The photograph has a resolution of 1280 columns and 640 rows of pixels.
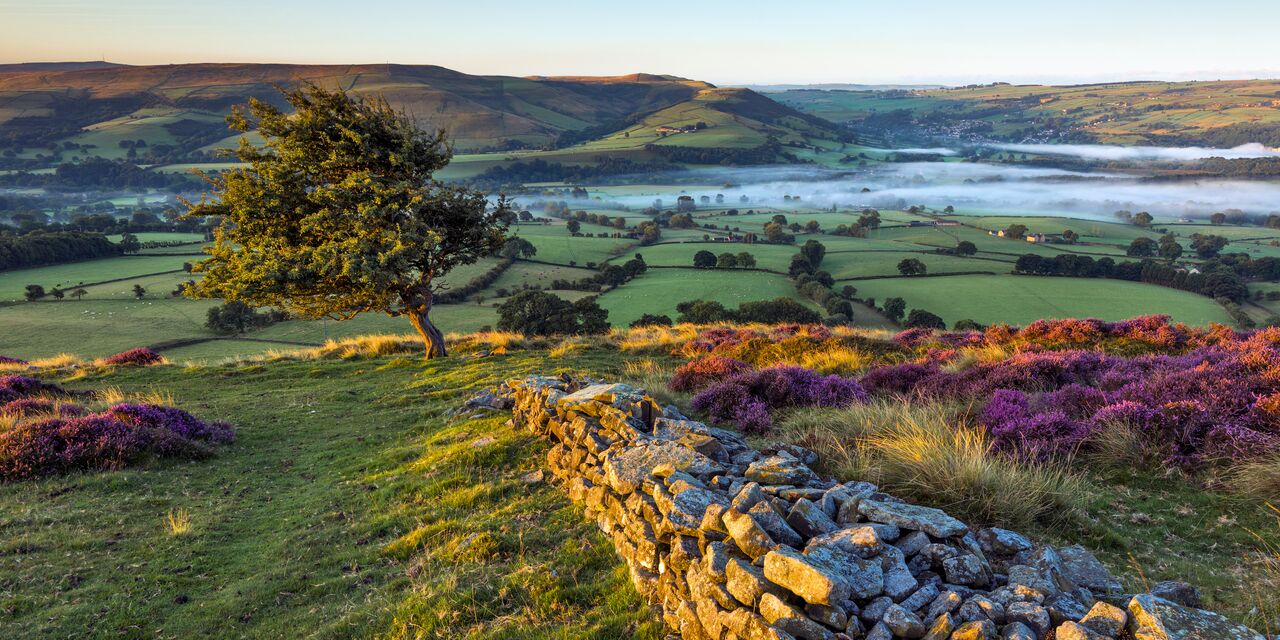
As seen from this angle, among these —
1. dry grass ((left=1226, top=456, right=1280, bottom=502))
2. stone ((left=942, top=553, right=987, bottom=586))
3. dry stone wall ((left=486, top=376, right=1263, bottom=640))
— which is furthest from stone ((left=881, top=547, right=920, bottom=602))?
dry grass ((left=1226, top=456, right=1280, bottom=502))

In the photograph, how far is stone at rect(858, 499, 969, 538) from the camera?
5.67m

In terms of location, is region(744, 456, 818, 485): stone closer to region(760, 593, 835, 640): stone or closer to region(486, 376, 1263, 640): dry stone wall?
region(486, 376, 1263, 640): dry stone wall

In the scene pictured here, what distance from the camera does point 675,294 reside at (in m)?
73.8

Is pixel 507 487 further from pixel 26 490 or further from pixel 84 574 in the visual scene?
Answer: pixel 26 490

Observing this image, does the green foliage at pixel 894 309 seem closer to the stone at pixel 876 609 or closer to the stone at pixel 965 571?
the stone at pixel 965 571

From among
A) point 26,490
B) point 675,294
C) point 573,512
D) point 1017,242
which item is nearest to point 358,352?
point 26,490

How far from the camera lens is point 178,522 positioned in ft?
29.9

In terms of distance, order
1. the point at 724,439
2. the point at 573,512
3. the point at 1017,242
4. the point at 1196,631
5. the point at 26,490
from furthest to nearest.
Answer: the point at 1017,242, the point at 26,490, the point at 724,439, the point at 573,512, the point at 1196,631

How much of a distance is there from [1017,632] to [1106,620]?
65 centimetres

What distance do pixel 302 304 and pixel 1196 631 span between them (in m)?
25.0

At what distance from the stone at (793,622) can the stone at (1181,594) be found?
9.97ft

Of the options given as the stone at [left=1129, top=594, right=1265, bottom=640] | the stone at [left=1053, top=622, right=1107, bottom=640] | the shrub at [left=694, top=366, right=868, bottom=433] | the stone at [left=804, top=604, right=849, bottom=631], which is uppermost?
the stone at [left=1129, top=594, right=1265, bottom=640]

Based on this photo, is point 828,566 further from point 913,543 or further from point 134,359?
point 134,359

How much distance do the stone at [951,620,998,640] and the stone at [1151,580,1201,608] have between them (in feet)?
6.12
